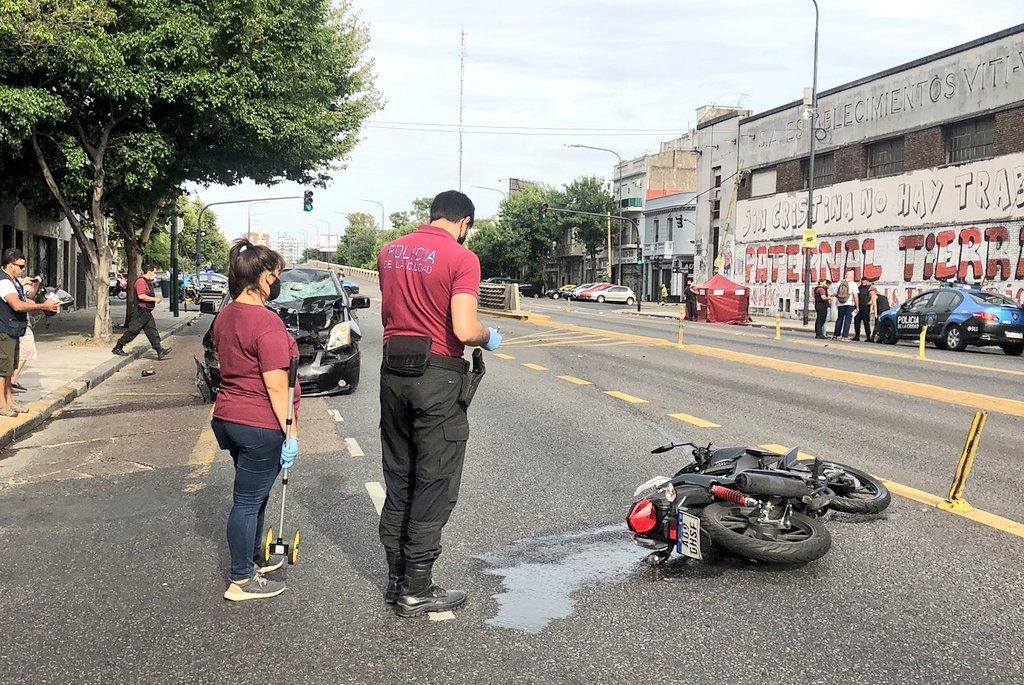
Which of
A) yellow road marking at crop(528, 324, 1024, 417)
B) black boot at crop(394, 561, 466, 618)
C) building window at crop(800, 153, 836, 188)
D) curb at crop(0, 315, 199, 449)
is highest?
building window at crop(800, 153, 836, 188)

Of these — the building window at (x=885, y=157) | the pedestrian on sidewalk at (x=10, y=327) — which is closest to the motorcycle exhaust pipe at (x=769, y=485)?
the pedestrian on sidewalk at (x=10, y=327)

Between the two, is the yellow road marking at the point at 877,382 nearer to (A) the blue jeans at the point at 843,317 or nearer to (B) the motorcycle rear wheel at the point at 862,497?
(B) the motorcycle rear wheel at the point at 862,497

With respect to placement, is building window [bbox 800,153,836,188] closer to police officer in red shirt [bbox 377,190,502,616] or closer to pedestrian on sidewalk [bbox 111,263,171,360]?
pedestrian on sidewalk [bbox 111,263,171,360]

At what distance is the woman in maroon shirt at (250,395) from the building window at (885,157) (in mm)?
37817

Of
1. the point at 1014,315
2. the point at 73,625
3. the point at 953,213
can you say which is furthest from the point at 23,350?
the point at 953,213

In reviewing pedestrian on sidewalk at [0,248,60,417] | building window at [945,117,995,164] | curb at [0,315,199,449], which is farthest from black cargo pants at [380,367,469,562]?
building window at [945,117,995,164]

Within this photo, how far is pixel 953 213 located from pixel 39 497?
112ft

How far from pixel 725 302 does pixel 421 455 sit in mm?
35069

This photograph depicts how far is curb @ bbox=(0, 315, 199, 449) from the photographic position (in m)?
9.79

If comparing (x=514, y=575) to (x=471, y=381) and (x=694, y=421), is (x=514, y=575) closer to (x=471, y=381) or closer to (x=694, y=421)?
(x=471, y=381)

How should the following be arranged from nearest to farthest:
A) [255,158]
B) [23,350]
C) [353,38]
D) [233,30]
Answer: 1. [23,350]
2. [233,30]
3. [255,158]
4. [353,38]

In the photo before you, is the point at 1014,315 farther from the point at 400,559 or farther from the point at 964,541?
the point at 400,559

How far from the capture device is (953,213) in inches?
1353

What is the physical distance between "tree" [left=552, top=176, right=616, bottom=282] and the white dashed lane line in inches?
3010
